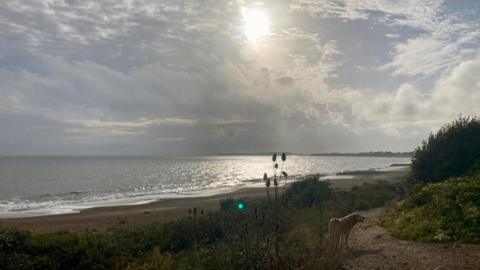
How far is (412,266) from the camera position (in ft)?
33.0

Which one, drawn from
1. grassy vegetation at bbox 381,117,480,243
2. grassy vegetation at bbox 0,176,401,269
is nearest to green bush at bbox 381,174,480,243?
grassy vegetation at bbox 381,117,480,243

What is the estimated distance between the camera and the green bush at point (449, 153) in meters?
20.6

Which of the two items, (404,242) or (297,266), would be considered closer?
(297,266)

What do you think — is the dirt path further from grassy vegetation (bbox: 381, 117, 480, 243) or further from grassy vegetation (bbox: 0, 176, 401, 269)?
grassy vegetation (bbox: 0, 176, 401, 269)

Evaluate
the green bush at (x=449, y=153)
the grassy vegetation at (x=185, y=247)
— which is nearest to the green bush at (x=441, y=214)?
the grassy vegetation at (x=185, y=247)

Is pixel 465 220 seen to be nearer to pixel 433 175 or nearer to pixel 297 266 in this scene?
pixel 297 266

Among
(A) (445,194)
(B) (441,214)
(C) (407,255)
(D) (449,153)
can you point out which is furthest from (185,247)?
(D) (449,153)

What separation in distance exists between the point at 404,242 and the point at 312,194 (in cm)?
1160

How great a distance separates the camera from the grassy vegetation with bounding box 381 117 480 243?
493 inches

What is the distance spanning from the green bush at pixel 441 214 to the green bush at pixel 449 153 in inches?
189

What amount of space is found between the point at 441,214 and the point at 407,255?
3.39 m

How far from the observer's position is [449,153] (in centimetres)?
2133

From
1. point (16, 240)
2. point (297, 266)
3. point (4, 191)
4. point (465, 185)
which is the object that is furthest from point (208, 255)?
point (4, 191)

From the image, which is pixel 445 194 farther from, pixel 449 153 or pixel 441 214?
pixel 449 153
